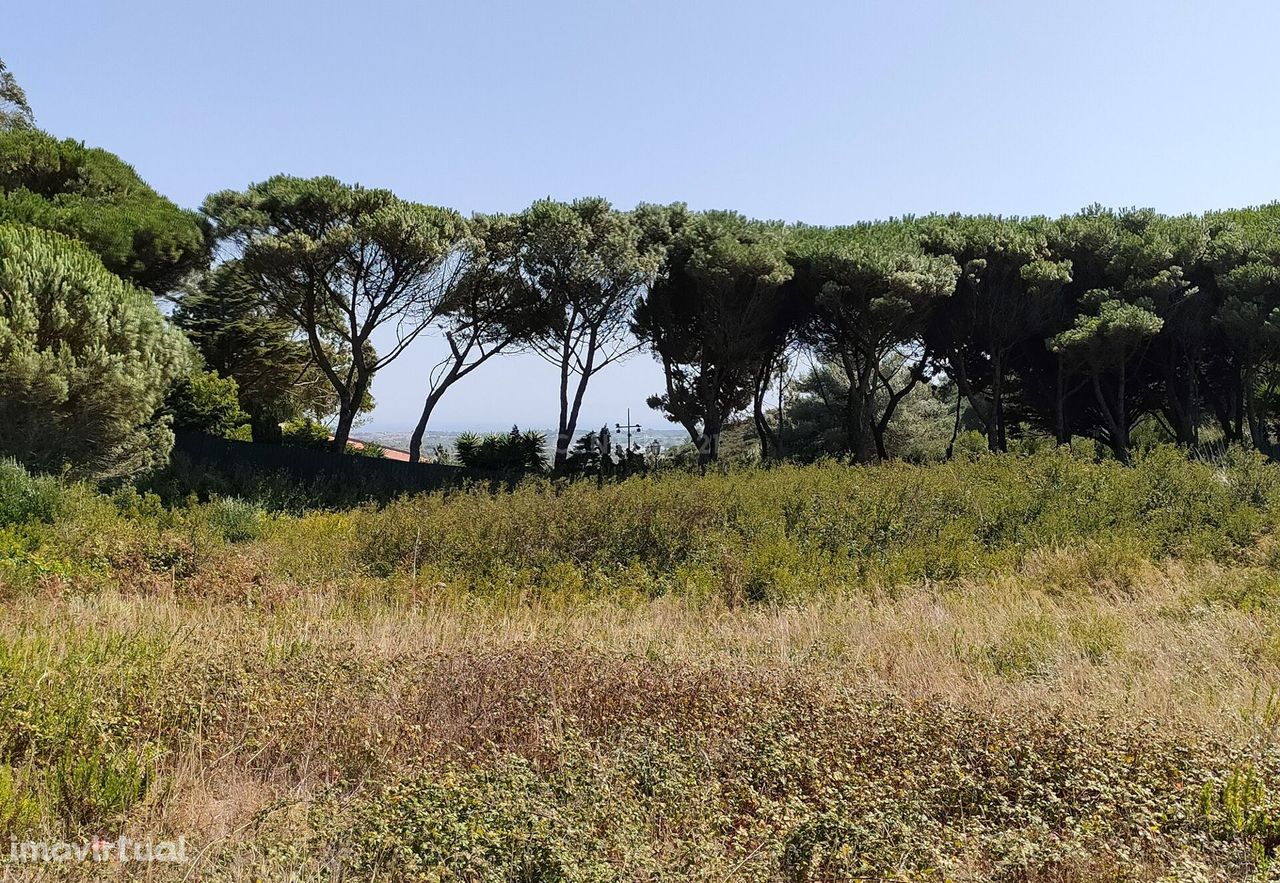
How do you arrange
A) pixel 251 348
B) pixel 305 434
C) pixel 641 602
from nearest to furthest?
1. pixel 641 602
2. pixel 305 434
3. pixel 251 348

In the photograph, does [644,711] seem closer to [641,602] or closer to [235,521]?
[641,602]

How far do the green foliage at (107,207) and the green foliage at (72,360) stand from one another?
693 cm

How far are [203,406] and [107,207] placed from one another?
18.1ft

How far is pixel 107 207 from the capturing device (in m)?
20.7

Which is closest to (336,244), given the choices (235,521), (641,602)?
(235,521)

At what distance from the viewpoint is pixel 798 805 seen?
9.87ft

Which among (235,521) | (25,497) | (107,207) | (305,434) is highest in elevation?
(107,207)

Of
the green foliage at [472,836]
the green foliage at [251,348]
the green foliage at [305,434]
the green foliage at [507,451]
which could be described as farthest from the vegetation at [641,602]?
the green foliage at [305,434]

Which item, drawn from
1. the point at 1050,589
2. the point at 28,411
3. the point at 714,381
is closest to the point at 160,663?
the point at 1050,589

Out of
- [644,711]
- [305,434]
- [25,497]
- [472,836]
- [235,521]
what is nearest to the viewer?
[472,836]

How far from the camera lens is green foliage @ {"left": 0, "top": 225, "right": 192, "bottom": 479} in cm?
1173

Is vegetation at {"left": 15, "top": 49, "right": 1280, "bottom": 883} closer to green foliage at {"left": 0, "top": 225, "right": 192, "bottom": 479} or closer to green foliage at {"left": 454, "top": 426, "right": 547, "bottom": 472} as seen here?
green foliage at {"left": 0, "top": 225, "right": 192, "bottom": 479}

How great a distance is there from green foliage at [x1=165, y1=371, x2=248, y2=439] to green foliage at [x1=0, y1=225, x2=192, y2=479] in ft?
24.0

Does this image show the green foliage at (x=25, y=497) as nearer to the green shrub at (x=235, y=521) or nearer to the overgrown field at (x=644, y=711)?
the overgrown field at (x=644, y=711)
